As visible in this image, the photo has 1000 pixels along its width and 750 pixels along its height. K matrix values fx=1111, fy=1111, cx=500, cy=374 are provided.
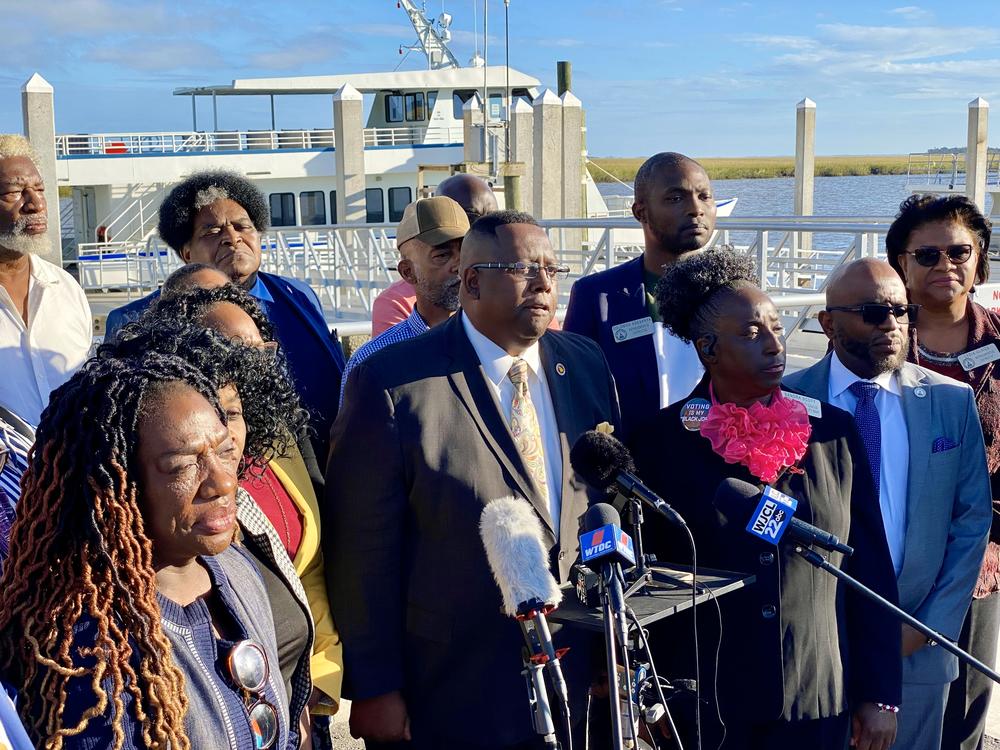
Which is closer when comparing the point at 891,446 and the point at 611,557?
the point at 611,557

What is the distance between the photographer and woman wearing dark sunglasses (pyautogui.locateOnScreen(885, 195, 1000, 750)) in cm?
367

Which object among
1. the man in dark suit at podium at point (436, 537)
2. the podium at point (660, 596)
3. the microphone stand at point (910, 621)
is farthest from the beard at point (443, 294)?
the microphone stand at point (910, 621)

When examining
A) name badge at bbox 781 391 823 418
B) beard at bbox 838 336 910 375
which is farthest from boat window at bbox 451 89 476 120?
name badge at bbox 781 391 823 418

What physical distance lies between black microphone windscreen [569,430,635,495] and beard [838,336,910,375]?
1.37m

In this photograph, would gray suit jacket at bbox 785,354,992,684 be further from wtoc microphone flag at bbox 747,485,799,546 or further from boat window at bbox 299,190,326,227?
boat window at bbox 299,190,326,227

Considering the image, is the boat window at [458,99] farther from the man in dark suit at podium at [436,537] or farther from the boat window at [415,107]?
the man in dark suit at podium at [436,537]

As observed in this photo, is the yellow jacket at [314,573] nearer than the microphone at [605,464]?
No

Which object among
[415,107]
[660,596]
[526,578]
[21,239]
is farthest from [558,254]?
[415,107]

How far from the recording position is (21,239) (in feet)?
12.3

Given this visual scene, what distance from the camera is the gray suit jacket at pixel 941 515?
3.41 metres

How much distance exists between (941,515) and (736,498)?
131 centimetres

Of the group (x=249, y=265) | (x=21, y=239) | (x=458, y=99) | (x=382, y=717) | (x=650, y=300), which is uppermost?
(x=458, y=99)

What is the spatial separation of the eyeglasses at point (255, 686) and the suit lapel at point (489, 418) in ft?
3.03

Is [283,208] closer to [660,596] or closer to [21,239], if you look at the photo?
[21,239]
